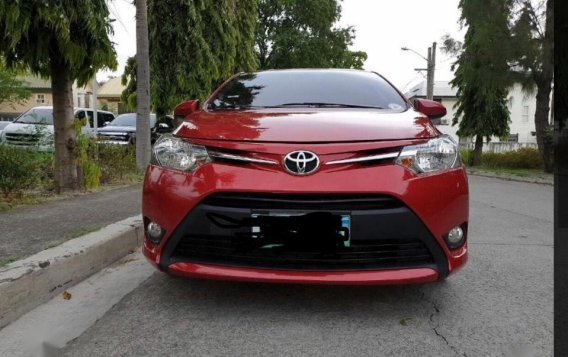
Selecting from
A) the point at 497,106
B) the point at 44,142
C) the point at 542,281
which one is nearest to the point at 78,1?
the point at 44,142

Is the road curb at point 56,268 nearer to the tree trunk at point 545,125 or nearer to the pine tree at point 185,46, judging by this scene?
the pine tree at point 185,46

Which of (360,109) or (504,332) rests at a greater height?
(360,109)

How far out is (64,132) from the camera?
6.85 meters

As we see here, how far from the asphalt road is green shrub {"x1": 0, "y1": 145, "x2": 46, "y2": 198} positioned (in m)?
3.27

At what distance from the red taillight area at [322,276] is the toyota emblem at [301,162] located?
1.75 ft

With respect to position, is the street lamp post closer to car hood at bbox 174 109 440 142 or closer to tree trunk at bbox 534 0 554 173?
tree trunk at bbox 534 0 554 173

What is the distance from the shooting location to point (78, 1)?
19.1 feet

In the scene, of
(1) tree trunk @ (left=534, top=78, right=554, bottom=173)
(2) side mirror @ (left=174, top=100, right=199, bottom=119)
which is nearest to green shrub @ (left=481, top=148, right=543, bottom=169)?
(1) tree trunk @ (left=534, top=78, right=554, bottom=173)

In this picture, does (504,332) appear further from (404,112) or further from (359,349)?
(404,112)

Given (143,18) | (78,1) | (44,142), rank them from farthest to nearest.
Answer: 1. (143,18)
2. (44,142)
3. (78,1)

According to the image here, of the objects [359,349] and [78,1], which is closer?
[359,349]

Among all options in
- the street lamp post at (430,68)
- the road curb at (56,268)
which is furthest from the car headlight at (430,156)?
the street lamp post at (430,68)

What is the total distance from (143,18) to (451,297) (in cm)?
826

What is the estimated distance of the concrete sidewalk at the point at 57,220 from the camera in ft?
12.6
